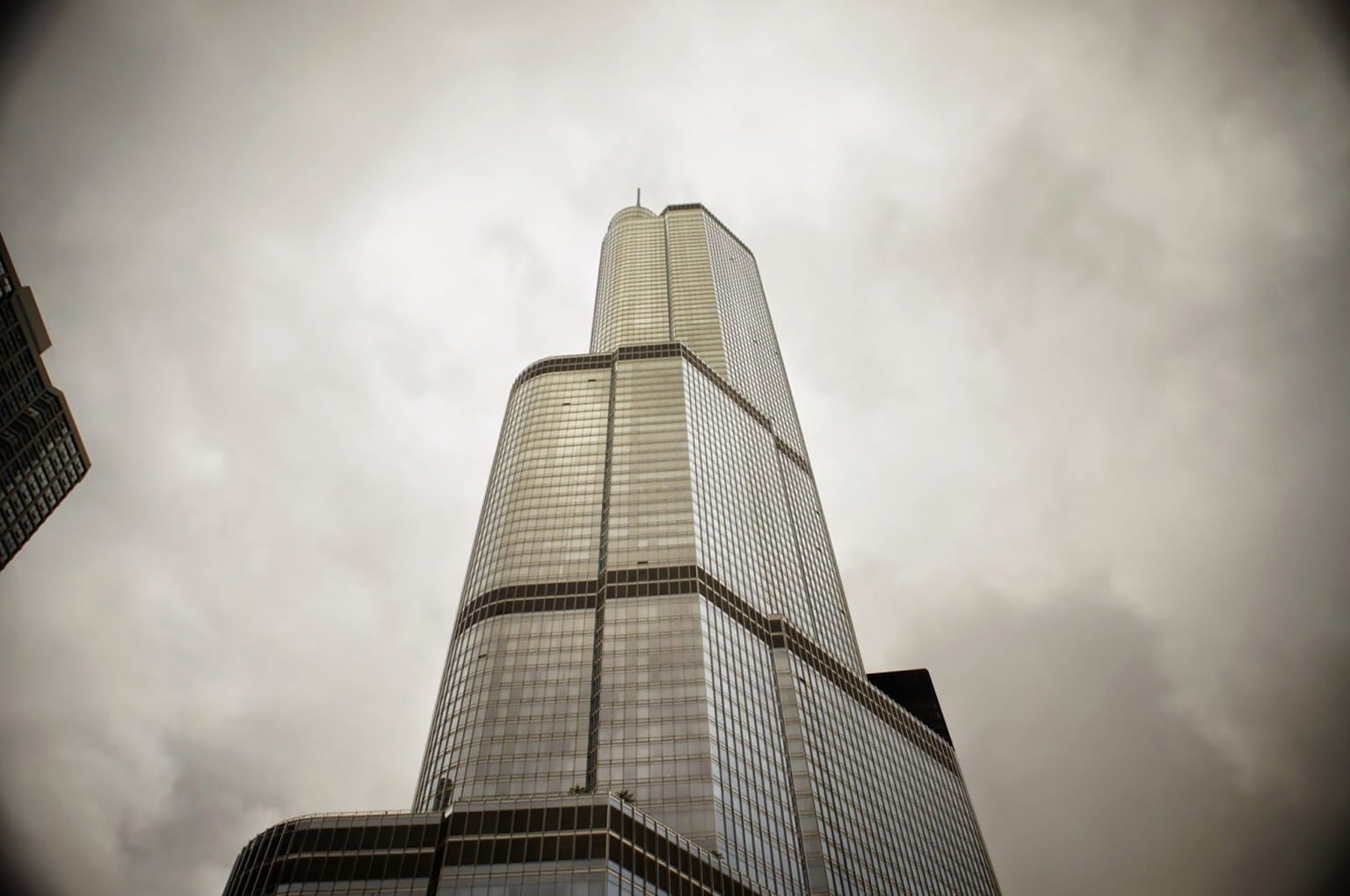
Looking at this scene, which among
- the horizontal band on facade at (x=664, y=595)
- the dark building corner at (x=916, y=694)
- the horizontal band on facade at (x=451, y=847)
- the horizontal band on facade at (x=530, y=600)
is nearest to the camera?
the horizontal band on facade at (x=451, y=847)

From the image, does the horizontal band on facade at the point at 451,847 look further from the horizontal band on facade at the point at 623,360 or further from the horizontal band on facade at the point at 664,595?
the horizontal band on facade at the point at 623,360

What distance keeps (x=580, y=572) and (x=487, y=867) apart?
4803cm

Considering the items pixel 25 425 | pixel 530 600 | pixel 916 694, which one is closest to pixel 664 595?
pixel 530 600

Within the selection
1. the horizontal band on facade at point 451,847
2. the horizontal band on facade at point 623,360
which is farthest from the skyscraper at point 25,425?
the horizontal band on facade at point 451,847

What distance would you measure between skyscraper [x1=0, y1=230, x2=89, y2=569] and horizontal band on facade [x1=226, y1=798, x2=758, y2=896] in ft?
284

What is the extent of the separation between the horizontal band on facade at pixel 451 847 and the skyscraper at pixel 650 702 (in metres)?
0.18

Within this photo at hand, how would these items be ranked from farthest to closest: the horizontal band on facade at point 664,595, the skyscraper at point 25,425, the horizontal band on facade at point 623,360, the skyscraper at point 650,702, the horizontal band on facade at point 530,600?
the horizontal band on facade at point 623,360, the skyscraper at point 25,425, the horizontal band on facade at point 664,595, the horizontal band on facade at point 530,600, the skyscraper at point 650,702

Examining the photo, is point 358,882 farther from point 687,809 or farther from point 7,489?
point 7,489

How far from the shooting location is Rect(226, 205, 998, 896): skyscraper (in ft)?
220

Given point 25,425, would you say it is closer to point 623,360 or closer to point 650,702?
point 623,360

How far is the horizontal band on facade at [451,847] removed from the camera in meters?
Answer: 64.6

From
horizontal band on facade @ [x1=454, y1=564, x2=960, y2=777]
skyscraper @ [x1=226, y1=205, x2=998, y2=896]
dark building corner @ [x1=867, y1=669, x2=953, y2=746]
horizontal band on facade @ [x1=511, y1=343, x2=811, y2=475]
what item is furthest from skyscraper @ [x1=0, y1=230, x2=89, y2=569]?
dark building corner @ [x1=867, y1=669, x2=953, y2=746]

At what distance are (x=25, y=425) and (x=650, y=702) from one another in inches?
4221

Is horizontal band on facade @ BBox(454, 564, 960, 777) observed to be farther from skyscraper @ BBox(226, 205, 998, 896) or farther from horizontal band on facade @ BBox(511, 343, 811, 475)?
horizontal band on facade @ BBox(511, 343, 811, 475)
